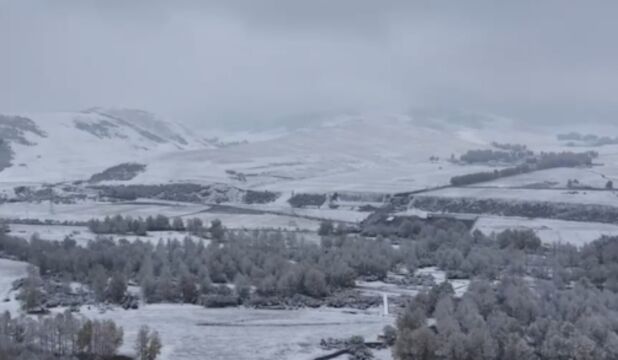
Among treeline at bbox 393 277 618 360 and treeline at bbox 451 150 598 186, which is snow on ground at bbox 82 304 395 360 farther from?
treeline at bbox 451 150 598 186

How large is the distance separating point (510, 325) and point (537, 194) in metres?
34.2

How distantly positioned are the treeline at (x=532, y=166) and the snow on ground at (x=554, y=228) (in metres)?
14.8

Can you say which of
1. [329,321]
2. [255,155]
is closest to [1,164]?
[255,155]

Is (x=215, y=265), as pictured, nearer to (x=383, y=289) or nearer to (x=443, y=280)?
(x=383, y=289)

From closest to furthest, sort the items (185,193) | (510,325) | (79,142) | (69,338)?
1. (69,338)
2. (510,325)
3. (185,193)
4. (79,142)

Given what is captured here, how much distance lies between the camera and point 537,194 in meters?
57.1

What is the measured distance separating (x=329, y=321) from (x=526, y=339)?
273 inches

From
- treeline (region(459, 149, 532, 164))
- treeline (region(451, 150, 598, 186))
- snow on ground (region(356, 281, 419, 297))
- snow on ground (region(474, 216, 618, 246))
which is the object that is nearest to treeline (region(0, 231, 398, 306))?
snow on ground (region(356, 281, 419, 297))

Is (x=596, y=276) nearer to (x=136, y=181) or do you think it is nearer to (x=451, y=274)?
(x=451, y=274)

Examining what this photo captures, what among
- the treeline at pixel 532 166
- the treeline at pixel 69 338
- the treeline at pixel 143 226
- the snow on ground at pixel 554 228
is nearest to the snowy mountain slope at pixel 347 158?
the treeline at pixel 532 166

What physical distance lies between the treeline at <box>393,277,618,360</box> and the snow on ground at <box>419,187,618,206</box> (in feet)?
83.1

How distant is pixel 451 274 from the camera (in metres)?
35.0

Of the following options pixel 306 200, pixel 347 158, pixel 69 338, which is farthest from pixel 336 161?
pixel 69 338

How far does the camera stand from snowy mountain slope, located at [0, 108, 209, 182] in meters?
81.5
